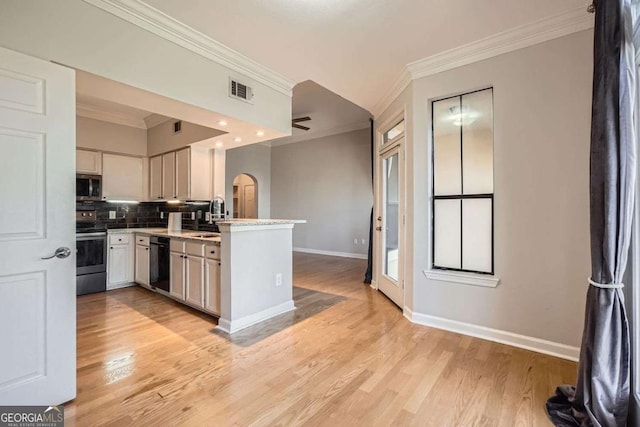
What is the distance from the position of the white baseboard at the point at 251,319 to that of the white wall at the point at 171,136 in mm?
2240

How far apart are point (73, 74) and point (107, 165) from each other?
3.20 m

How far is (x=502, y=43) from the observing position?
2541 mm

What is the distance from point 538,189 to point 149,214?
5.52 m

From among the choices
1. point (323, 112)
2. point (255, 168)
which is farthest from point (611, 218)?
point (255, 168)

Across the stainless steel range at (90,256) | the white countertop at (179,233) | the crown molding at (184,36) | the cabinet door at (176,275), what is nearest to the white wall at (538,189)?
the crown molding at (184,36)

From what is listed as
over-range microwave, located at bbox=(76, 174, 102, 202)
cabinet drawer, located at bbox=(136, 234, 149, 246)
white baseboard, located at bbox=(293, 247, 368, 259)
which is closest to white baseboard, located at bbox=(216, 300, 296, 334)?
cabinet drawer, located at bbox=(136, 234, 149, 246)

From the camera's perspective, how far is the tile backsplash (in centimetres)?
461

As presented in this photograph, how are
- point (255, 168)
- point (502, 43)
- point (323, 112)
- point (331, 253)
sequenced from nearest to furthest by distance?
1. point (502, 43)
2. point (323, 112)
3. point (331, 253)
4. point (255, 168)

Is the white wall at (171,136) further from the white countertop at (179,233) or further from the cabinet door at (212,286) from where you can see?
the cabinet door at (212,286)

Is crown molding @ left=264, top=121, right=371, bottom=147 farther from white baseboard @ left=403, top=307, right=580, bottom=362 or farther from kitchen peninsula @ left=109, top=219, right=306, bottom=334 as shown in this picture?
white baseboard @ left=403, top=307, right=580, bottom=362

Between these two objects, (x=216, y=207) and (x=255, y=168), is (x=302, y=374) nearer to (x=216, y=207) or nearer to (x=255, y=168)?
(x=216, y=207)

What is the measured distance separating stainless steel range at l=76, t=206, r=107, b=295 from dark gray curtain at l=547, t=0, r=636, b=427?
513 cm

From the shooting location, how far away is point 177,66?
2.46m

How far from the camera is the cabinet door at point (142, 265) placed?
4250 mm
